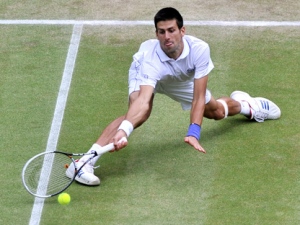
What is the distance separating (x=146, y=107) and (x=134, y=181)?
82cm

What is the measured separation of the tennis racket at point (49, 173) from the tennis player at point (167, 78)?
0.15 m

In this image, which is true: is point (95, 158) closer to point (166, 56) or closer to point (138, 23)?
point (166, 56)

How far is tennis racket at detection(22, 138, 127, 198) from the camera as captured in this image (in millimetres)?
10303

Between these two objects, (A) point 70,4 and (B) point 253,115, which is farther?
(A) point 70,4

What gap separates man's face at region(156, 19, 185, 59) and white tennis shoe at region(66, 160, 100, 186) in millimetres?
1560

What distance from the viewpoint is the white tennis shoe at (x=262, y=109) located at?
12055mm

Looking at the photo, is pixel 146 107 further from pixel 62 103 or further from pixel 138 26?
pixel 138 26

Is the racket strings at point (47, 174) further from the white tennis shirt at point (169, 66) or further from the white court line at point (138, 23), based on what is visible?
the white court line at point (138, 23)

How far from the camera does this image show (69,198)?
401 inches

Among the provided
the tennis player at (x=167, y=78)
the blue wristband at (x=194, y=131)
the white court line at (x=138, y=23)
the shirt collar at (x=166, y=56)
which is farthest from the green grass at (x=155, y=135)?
the shirt collar at (x=166, y=56)

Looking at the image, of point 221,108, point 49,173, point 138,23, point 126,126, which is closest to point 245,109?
point 221,108

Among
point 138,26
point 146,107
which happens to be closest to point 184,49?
point 146,107

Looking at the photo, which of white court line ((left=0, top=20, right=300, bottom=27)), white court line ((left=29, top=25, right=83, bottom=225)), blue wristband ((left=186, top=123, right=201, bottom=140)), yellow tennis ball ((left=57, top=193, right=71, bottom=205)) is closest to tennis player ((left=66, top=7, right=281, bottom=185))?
blue wristband ((left=186, top=123, right=201, bottom=140))

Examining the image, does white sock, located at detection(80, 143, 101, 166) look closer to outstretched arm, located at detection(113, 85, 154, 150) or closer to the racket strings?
the racket strings
